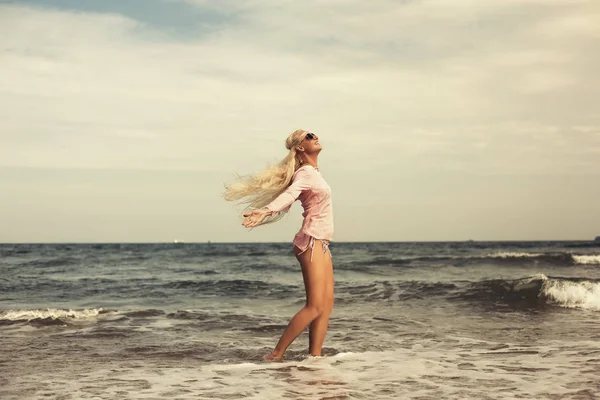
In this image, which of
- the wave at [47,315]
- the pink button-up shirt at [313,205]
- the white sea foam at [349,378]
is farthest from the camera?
the wave at [47,315]

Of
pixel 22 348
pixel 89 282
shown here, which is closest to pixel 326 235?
pixel 22 348

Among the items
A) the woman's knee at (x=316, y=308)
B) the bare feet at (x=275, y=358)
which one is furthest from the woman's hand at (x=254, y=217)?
the bare feet at (x=275, y=358)

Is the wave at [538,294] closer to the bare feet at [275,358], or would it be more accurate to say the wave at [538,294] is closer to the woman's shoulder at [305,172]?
the bare feet at [275,358]

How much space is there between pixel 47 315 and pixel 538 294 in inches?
460

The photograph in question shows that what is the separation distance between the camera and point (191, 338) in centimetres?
978

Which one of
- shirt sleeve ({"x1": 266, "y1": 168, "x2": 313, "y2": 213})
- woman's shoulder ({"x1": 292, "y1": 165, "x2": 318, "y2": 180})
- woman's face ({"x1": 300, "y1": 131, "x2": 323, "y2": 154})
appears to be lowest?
shirt sleeve ({"x1": 266, "y1": 168, "x2": 313, "y2": 213})

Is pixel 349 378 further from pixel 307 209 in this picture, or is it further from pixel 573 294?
pixel 573 294

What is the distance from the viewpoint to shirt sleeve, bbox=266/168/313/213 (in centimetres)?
627

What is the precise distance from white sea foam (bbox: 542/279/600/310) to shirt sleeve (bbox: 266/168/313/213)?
999 centimetres

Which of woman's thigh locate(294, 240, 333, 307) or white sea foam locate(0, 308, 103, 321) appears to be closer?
woman's thigh locate(294, 240, 333, 307)

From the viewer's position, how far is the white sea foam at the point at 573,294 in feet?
48.4

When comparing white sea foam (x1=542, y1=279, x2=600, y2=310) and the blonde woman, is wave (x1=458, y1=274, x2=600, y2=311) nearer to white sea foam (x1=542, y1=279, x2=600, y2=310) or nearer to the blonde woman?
white sea foam (x1=542, y1=279, x2=600, y2=310)

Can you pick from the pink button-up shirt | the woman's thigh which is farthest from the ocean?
the pink button-up shirt

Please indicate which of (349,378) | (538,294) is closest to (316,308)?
(349,378)
